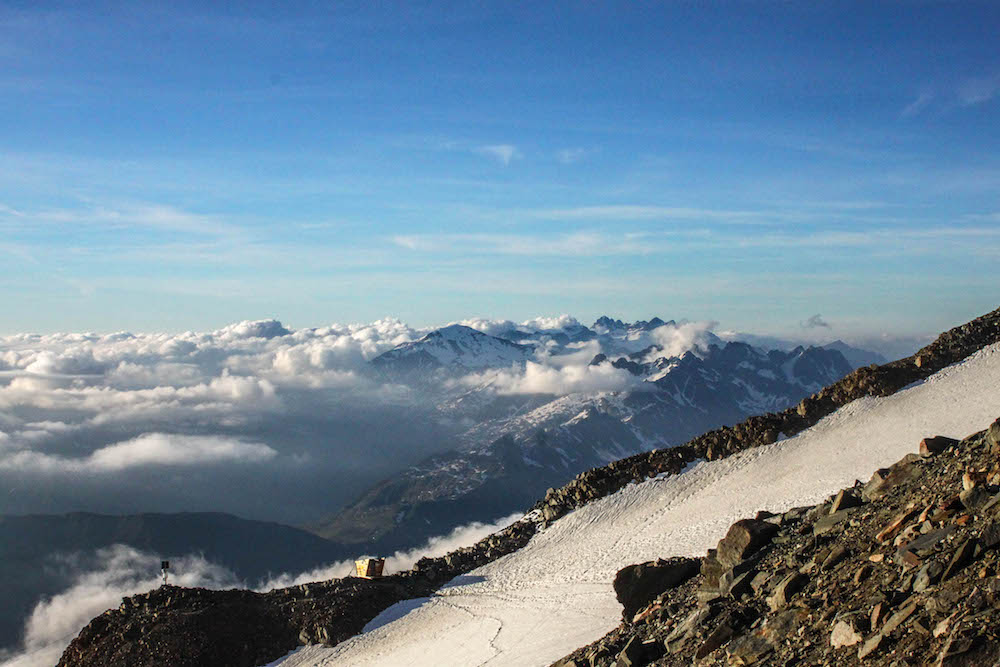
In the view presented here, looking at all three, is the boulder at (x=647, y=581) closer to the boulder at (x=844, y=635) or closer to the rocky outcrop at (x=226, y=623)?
the boulder at (x=844, y=635)

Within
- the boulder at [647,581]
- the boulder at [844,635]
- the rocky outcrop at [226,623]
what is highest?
the boulder at [844,635]

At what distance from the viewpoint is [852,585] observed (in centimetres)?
2228

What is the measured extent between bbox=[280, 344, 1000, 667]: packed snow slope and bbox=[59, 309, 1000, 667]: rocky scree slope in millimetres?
1301

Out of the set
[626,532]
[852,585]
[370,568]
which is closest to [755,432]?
[626,532]

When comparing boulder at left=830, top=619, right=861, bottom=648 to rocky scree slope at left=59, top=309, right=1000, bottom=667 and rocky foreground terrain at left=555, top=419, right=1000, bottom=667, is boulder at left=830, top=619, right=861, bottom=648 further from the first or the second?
rocky scree slope at left=59, top=309, right=1000, bottom=667

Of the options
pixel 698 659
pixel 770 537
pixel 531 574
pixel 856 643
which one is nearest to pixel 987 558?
pixel 856 643

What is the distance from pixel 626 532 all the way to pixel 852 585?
115 feet

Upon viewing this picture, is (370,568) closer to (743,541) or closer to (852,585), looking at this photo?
(743,541)

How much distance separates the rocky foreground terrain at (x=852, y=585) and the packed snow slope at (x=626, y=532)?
8.77 meters

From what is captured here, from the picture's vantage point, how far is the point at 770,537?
95.9 ft

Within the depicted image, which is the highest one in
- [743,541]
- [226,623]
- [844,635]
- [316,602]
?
[743,541]

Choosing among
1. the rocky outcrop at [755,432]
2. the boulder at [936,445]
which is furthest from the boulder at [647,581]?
the rocky outcrop at [755,432]

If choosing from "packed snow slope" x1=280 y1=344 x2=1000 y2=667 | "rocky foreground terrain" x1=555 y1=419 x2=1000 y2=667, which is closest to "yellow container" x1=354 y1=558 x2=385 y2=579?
"packed snow slope" x1=280 y1=344 x2=1000 y2=667

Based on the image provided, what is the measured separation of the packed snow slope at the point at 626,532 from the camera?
4181 cm
